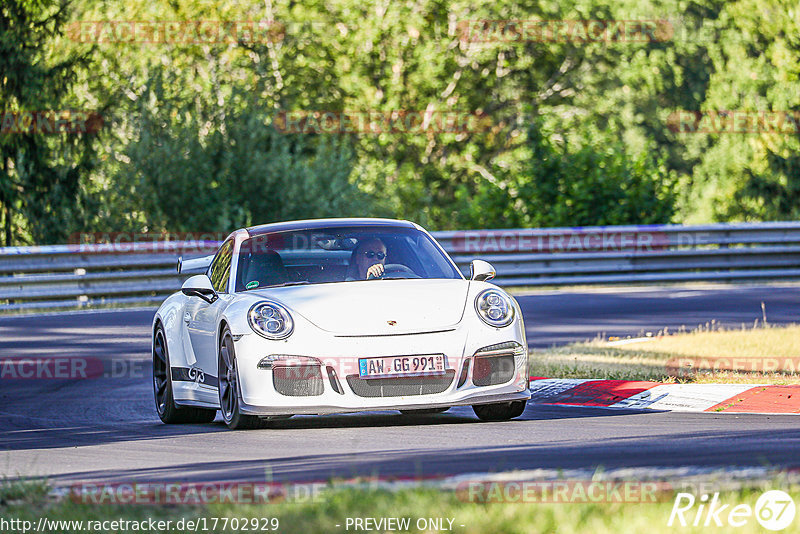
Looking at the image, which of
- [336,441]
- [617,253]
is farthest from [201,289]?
[617,253]

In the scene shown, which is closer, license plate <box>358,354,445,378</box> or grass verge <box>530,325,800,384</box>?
license plate <box>358,354,445,378</box>

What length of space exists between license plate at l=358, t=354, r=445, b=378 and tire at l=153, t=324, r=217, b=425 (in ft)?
7.07

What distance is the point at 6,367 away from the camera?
13430mm

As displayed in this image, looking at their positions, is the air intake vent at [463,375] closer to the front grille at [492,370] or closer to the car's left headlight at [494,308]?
the front grille at [492,370]

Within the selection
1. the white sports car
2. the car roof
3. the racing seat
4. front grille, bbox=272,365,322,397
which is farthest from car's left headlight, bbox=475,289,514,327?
the racing seat

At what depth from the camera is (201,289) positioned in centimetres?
939

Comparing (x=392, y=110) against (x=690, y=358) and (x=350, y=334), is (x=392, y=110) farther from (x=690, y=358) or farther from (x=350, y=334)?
(x=350, y=334)

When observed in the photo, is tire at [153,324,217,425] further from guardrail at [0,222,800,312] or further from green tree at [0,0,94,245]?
green tree at [0,0,94,245]

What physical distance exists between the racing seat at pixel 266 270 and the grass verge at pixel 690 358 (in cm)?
286

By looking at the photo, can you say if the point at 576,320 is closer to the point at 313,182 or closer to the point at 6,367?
the point at 6,367

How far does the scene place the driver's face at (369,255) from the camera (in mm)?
9352

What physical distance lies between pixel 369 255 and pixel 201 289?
1.16 metres

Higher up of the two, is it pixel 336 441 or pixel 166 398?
pixel 336 441

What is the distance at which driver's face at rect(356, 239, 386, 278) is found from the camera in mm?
9352
